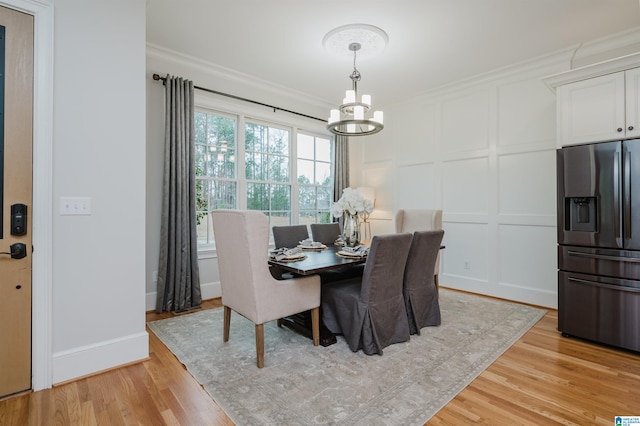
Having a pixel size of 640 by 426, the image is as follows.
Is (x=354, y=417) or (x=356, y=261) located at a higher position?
(x=356, y=261)

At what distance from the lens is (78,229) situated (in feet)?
6.87

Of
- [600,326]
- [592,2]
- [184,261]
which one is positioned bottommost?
[600,326]

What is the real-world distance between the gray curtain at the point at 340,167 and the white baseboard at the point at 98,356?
3459 mm

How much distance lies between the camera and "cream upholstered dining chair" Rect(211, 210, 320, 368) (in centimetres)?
218

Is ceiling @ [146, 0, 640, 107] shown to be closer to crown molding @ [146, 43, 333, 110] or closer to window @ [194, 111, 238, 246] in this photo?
crown molding @ [146, 43, 333, 110]

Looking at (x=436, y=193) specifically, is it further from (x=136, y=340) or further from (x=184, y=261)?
(x=136, y=340)

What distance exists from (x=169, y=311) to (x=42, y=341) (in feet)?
4.79

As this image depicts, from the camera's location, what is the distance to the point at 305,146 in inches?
198

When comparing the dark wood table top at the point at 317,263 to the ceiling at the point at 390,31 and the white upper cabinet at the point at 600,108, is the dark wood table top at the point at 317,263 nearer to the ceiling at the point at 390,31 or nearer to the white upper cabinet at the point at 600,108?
the ceiling at the point at 390,31

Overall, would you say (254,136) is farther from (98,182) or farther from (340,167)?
(98,182)

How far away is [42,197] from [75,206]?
17 centimetres

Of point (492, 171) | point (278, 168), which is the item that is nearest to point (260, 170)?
point (278, 168)

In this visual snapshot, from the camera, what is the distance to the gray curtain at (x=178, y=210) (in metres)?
3.38

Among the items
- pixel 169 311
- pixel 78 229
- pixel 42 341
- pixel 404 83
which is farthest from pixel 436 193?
pixel 42 341
